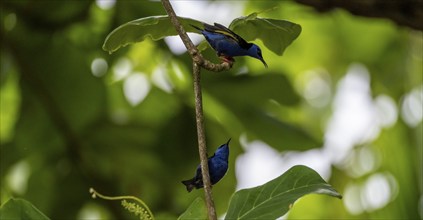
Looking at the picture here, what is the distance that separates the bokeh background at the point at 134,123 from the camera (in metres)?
1.65

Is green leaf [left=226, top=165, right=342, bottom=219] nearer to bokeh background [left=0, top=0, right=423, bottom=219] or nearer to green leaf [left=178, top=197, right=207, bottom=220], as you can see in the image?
green leaf [left=178, top=197, right=207, bottom=220]

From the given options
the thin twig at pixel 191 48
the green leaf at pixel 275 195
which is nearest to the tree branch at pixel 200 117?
the thin twig at pixel 191 48

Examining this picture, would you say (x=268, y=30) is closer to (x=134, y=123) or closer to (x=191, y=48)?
(x=191, y=48)

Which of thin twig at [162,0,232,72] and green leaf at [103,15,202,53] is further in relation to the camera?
green leaf at [103,15,202,53]

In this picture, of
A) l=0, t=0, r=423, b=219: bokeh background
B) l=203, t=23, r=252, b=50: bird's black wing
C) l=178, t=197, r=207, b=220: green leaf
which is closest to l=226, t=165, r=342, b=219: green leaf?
l=178, t=197, r=207, b=220: green leaf

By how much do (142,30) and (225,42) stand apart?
0.09 m

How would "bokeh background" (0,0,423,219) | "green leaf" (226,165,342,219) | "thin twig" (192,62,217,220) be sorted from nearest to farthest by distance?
"thin twig" (192,62,217,220), "green leaf" (226,165,342,219), "bokeh background" (0,0,423,219)

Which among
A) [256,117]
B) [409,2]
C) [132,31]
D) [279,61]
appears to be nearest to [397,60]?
[279,61]

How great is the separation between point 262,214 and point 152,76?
108 centimetres

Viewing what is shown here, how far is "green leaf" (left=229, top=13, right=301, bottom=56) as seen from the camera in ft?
2.69

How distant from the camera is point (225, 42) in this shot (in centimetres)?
77

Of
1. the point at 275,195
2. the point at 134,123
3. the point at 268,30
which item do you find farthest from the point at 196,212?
the point at 134,123

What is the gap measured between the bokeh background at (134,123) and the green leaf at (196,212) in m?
0.73

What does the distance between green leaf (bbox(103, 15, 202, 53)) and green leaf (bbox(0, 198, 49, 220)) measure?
6.2 inches
